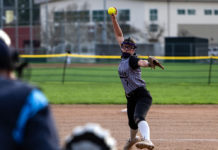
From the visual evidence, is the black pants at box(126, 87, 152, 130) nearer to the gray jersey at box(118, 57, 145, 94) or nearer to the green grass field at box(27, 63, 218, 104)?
the gray jersey at box(118, 57, 145, 94)

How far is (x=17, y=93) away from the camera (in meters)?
2.22

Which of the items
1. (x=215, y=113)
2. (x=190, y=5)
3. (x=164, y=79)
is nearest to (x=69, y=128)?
(x=215, y=113)

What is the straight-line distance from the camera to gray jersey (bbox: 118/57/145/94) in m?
7.58

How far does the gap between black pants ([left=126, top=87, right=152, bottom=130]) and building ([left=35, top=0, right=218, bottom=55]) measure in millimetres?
46690

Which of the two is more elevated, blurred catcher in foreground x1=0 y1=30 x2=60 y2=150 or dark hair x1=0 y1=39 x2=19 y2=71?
dark hair x1=0 y1=39 x2=19 y2=71

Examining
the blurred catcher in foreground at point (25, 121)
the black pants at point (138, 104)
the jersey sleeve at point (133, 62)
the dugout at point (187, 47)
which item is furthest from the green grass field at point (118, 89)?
the dugout at point (187, 47)

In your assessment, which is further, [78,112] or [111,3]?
[111,3]

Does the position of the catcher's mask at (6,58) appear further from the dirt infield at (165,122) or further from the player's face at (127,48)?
the dirt infield at (165,122)

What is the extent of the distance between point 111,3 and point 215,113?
45.2 meters

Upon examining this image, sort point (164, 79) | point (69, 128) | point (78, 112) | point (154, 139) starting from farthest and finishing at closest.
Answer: point (164, 79)
point (78, 112)
point (69, 128)
point (154, 139)

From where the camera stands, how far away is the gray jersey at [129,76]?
758cm

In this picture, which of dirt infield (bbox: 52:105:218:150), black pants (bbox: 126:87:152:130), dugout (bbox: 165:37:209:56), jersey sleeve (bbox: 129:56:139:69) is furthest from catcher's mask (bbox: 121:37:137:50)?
dugout (bbox: 165:37:209:56)

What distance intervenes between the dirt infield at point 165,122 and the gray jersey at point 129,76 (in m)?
1.32

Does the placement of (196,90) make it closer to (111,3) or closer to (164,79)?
(164,79)
